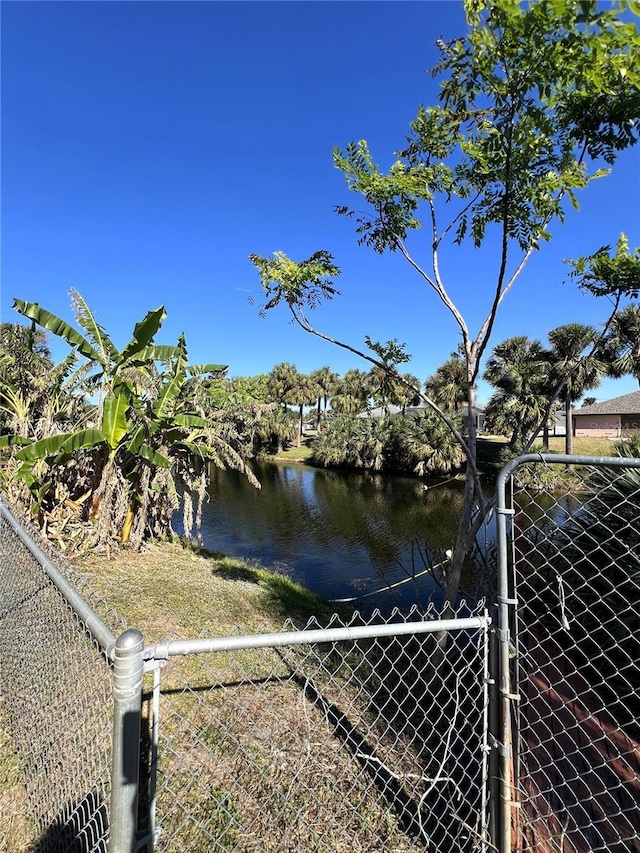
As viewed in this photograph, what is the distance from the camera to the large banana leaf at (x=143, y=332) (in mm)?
6828

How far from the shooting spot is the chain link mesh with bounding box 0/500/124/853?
2.00 metres

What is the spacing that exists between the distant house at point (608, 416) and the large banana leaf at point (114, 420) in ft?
137

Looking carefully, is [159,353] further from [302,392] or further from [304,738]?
[302,392]

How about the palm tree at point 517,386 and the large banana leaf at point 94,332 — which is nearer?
the large banana leaf at point 94,332

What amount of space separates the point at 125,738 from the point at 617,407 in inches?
1895

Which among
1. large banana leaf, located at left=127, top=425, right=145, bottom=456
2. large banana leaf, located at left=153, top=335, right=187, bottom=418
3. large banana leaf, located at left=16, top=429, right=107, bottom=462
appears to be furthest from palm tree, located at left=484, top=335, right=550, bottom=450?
large banana leaf, located at left=16, top=429, right=107, bottom=462

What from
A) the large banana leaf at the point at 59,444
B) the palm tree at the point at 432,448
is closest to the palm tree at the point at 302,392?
the palm tree at the point at 432,448

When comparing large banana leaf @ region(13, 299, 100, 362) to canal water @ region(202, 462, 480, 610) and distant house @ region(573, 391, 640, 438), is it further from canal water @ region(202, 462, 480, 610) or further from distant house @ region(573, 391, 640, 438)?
distant house @ region(573, 391, 640, 438)

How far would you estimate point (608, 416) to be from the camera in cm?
4022

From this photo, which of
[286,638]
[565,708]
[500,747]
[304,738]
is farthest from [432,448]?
[286,638]

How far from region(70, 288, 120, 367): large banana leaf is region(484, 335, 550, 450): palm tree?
73.4 feet

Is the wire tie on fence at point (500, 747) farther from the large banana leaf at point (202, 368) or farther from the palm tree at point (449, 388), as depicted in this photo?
the palm tree at point (449, 388)

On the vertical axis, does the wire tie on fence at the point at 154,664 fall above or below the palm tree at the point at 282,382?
below

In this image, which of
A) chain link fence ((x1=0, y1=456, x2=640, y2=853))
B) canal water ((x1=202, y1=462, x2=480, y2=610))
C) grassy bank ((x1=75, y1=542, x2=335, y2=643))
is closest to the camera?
chain link fence ((x1=0, y1=456, x2=640, y2=853))
